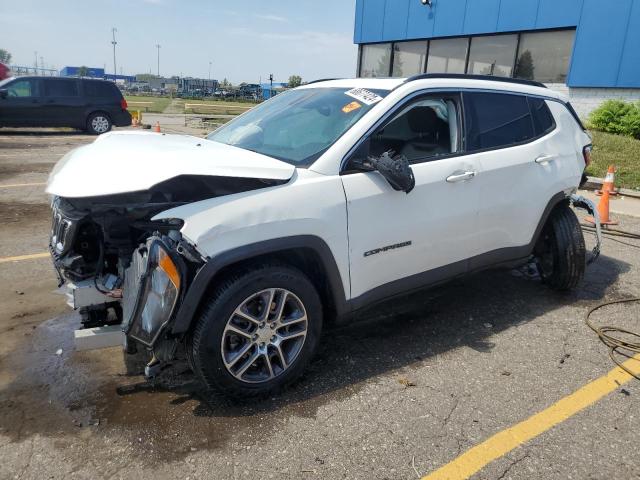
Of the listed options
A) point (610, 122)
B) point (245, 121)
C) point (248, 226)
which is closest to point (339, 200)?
point (248, 226)

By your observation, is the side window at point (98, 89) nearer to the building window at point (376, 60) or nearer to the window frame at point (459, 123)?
the building window at point (376, 60)

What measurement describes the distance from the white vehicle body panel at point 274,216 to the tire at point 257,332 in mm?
223

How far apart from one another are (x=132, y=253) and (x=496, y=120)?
2.90 m

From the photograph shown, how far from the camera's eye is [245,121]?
4.11 m

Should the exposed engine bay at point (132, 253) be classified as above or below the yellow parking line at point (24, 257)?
above

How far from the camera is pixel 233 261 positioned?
8.72ft

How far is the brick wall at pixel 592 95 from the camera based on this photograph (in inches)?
540

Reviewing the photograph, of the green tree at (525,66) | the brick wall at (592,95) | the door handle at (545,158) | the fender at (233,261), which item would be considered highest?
the green tree at (525,66)

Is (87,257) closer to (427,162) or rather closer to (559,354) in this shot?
(427,162)

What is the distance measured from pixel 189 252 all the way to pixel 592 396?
8.55 feet

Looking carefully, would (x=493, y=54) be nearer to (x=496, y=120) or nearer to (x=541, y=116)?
(x=541, y=116)

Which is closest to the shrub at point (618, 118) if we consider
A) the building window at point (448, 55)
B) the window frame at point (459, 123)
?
the building window at point (448, 55)

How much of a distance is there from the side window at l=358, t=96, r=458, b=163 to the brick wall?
12.6m

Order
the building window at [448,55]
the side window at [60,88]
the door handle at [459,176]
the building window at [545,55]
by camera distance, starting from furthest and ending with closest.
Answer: the building window at [448,55]
the side window at [60,88]
the building window at [545,55]
the door handle at [459,176]
